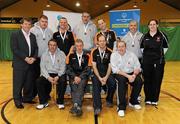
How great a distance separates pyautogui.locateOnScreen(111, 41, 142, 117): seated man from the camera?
16.6 feet

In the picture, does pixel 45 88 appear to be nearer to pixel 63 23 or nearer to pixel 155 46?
pixel 63 23

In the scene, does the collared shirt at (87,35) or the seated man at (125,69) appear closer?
the seated man at (125,69)

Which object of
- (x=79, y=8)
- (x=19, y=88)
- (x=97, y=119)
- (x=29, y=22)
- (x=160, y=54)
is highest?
(x=79, y=8)

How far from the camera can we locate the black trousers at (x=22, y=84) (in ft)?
17.7

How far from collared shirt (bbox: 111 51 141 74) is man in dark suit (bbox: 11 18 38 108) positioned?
1.44m

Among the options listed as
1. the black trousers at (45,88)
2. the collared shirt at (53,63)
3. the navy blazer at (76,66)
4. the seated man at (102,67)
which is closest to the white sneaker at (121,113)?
the seated man at (102,67)

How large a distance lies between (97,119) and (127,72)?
3.46ft

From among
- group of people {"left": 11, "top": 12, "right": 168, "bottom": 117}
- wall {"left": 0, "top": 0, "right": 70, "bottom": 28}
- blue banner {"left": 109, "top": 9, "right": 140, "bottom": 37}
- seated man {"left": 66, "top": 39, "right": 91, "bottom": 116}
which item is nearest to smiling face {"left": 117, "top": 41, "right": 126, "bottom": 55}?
group of people {"left": 11, "top": 12, "right": 168, "bottom": 117}

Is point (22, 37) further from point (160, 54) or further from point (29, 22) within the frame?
point (160, 54)

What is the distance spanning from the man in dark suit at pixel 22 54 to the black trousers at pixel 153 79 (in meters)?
2.09

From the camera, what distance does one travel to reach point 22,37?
5.38 meters

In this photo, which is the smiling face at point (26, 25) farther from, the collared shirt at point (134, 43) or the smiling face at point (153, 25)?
the smiling face at point (153, 25)

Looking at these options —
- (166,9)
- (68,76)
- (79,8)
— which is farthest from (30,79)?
(166,9)

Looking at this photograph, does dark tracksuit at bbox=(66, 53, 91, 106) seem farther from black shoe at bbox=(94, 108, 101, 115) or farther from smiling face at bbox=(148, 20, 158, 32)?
smiling face at bbox=(148, 20, 158, 32)
